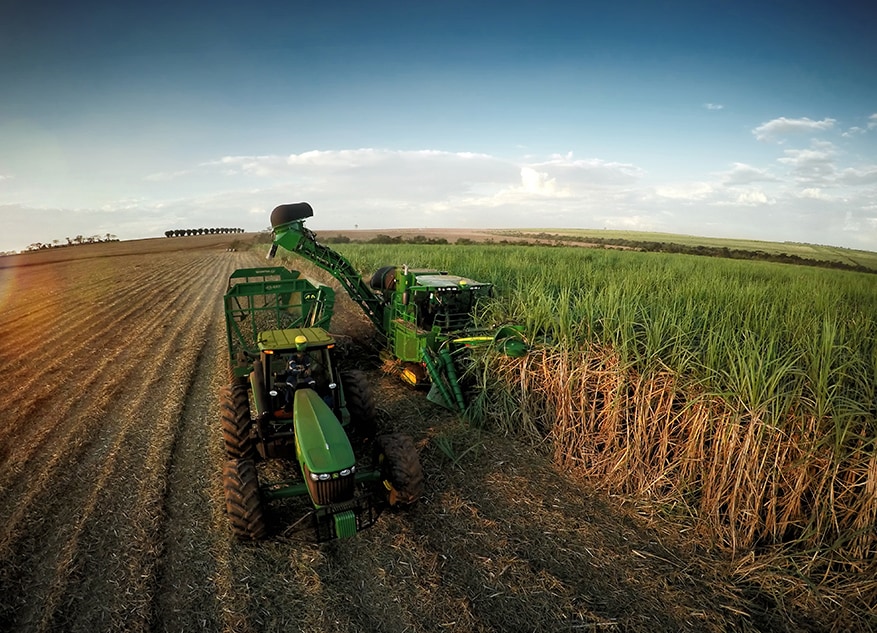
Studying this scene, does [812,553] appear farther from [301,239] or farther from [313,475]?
[301,239]

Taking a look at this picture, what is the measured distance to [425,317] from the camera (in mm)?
9344

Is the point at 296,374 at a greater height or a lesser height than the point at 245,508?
greater

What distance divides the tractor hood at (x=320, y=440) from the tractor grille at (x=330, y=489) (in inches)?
4.7

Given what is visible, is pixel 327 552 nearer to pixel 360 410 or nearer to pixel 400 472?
pixel 400 472

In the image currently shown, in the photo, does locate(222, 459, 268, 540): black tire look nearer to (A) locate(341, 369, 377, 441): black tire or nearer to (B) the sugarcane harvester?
(A) locate(341, 369, 377, 441): black tire

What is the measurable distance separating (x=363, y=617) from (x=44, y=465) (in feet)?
16.5

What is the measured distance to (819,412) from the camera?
423 cm

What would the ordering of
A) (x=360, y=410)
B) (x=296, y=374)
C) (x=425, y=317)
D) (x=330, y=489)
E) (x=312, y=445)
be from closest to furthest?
(x=330, y=489)
(x=312, y=445)
(x=296, y=374)
(x=360, y=410)
(x=425, y=317)

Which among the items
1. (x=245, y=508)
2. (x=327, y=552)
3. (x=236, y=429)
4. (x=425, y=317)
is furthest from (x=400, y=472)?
(x=425, y=317)

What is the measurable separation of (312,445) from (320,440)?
91 millimetres

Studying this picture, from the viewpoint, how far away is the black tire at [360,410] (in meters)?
6.39

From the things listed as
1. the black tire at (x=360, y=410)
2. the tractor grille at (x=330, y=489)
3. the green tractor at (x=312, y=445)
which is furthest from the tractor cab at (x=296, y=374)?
the tractor grille at (x=330, y=489)

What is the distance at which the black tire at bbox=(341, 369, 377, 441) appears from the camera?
21.0ft

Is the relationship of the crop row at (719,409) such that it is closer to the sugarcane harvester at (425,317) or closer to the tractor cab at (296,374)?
the sugarcane harvester at (425,317)
